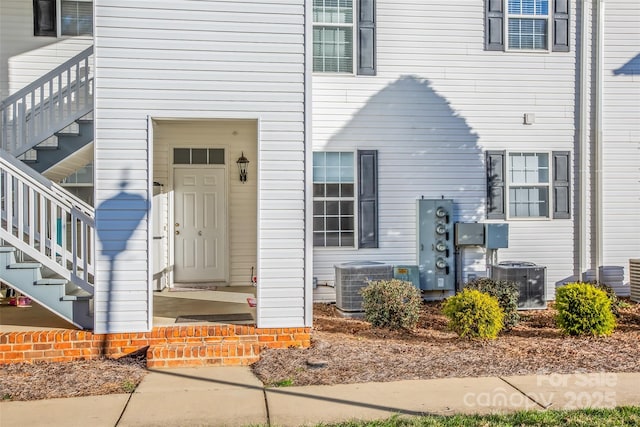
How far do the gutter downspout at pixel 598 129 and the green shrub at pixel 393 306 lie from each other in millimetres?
4384

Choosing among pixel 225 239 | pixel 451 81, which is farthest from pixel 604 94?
pixel 225 239

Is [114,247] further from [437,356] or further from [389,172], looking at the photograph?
[389,172]

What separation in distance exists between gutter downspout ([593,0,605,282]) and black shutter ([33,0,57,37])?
9.07 m

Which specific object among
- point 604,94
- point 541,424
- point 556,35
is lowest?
point 541,424

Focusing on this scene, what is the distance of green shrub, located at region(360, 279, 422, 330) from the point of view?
717 centimetres

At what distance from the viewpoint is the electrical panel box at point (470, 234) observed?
9.36 metres

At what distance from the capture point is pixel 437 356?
235 inches

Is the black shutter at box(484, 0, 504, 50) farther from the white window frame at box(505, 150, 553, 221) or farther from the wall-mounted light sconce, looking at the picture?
the wall-mounted light sconce

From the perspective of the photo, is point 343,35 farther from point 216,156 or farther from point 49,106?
point 49,106

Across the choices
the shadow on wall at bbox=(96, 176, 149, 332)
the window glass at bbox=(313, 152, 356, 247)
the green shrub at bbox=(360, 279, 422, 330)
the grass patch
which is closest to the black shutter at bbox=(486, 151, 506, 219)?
the window glass at bbox=(313, 152, 356, 247)

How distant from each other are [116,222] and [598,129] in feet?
26.6

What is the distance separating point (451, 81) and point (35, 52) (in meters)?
6.75

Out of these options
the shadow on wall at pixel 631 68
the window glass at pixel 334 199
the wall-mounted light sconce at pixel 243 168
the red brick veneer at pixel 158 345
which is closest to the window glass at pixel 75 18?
the wall-mounted light sconce at pixel 243 168

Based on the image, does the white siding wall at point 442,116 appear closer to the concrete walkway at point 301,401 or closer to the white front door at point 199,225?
the white front door at point 199,225
